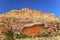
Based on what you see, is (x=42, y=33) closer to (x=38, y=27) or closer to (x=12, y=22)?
(x=38, y=27)

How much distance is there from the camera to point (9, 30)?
Result: 25.5 meters

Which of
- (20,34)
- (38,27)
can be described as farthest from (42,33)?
Result: (20,34)

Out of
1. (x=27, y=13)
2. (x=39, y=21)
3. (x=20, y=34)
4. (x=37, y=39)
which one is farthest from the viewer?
(x=27, y=13)

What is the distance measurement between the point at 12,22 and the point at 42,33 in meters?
4.33

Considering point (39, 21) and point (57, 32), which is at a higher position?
point (39, 21)

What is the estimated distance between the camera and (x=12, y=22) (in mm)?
26828

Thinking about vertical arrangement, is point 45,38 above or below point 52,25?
below

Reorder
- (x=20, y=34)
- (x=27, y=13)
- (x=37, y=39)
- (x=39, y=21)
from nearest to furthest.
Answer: (x=37, y=39), (x=20, y=34), (x=39, y=21), (x=27, y=13)

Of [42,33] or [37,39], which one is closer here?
[37,39]

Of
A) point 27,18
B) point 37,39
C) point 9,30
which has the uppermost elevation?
point 27,18

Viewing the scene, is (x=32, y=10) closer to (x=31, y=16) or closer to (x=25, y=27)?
(x=31, y=16)

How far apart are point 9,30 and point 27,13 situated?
16.3 feet

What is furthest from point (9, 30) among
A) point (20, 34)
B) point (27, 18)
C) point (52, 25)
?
point (52, 25)

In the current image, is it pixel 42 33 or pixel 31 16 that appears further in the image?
pixel 31 16
